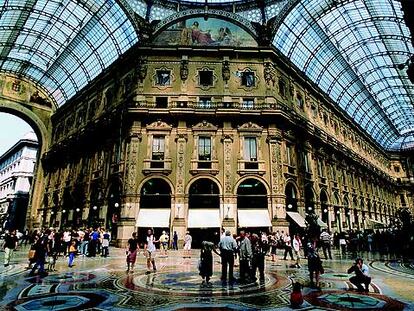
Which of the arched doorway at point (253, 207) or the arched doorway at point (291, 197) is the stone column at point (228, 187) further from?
the arched doorway at point (291, 197)

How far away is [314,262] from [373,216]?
4465 centimetres

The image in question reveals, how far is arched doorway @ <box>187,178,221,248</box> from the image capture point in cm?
2350

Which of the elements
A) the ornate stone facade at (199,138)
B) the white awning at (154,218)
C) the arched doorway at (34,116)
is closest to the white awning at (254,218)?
the ornate stone facade at (199,138)

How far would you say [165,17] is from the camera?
3133cm

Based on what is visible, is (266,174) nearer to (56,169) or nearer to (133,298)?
(133,298)

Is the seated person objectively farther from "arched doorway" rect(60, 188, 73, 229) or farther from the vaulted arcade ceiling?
"arched doorway" rect(60, 188, 73, 229)

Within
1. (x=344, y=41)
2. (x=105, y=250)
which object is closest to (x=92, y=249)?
(x=105, y=250)

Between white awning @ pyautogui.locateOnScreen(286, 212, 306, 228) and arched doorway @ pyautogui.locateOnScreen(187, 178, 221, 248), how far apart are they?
6.22 meters

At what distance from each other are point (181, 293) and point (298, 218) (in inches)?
771

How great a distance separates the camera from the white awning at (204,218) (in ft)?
76.5

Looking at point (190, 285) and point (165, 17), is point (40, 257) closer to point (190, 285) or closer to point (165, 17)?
point (190, 285)

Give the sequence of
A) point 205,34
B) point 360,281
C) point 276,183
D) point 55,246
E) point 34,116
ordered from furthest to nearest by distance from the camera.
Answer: point 34,116
point 205,34
point 276,183
point 55,246
point 360,281

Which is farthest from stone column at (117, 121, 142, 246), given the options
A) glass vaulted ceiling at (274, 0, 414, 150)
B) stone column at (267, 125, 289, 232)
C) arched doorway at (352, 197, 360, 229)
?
arched doorway at (352, 197, 360, 229)

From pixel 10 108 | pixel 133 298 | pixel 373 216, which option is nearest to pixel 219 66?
pixel 133 298
